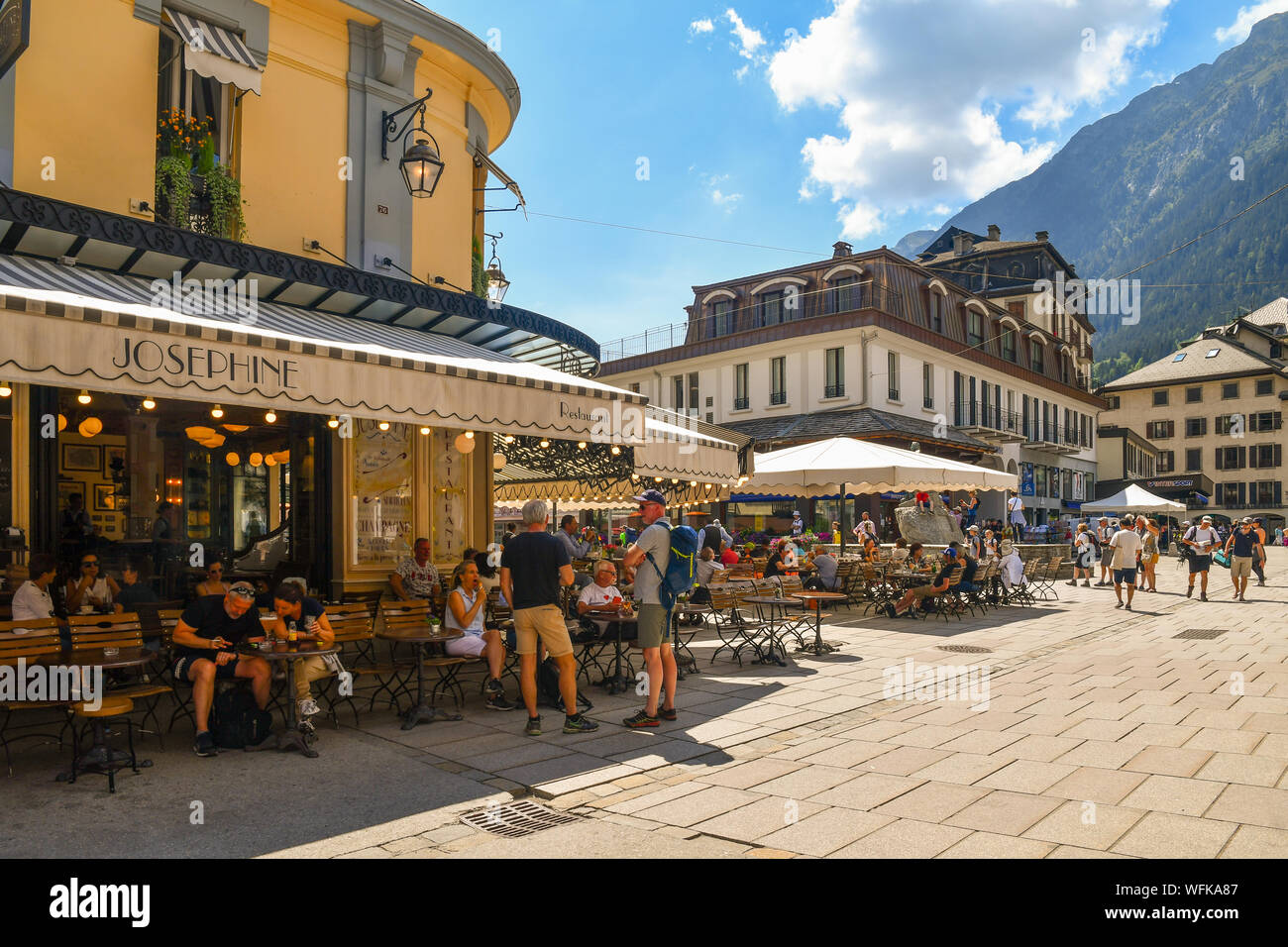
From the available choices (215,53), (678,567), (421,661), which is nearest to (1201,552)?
(678,567)

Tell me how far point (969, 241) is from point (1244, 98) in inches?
7567

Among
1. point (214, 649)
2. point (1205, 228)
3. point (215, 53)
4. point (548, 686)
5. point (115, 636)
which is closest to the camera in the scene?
point (214, 649)

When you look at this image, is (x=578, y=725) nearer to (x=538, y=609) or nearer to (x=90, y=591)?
(x=538, y=609)

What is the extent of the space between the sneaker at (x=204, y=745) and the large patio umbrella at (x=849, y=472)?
8.76m

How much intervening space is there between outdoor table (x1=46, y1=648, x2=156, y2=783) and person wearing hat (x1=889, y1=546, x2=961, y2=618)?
11462 millimetres

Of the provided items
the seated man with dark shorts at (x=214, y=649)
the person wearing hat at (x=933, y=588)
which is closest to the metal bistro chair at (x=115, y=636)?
the seated man with dark shorts at (x=214, y=649)

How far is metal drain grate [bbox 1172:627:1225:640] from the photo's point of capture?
39.2ft

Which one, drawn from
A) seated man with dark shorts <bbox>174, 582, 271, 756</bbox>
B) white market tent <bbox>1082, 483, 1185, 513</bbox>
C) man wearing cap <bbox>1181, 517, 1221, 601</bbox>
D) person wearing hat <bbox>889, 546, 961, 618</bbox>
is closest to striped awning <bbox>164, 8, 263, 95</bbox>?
seated man with dark shorts <bbox>174, 582, 271, 756</bbox>

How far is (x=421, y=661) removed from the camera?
703 cm

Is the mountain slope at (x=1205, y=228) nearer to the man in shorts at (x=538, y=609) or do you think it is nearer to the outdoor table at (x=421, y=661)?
the man in shorts at (x=538, y=609)

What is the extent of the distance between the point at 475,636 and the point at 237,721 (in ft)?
6.88
